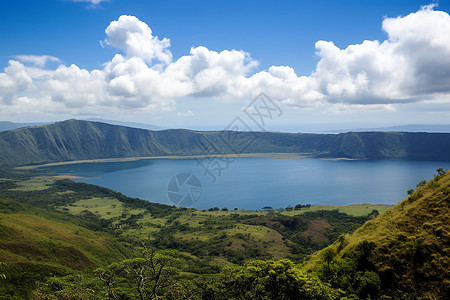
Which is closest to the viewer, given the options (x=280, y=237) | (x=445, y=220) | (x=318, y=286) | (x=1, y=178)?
(x=318, y=286)

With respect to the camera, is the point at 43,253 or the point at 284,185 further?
the point at 284,185

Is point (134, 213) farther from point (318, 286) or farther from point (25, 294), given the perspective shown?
point (318, 286)

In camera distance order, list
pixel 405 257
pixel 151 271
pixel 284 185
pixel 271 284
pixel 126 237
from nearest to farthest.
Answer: pixel 151 271
pixel 405 257
pixel 271 284
pixel 126 237
pixel 284 185

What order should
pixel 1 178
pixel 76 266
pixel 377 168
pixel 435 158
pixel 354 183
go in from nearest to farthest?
pixel 76 266
pixel 354 183
pixel 1 178
pixel 377 168
pixel 435 158

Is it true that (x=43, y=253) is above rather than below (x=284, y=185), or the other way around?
above

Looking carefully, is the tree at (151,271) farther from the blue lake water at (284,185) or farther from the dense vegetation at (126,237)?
the blue lake water at (284,185)

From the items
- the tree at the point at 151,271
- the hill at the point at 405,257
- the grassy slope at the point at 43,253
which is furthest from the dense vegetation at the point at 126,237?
the hill at the point at 405,257

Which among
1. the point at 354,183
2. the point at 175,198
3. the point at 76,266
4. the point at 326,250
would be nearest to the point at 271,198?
the point at 175,198

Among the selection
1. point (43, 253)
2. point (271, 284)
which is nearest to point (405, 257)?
point (271, 284)

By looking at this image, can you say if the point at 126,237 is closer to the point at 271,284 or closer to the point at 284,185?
the point at 271,284
